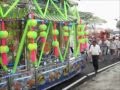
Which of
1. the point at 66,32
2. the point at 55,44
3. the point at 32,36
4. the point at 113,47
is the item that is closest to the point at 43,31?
the point at 55,44

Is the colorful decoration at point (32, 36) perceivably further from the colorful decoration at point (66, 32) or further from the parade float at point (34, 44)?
the colorful decoration at point (66, 32)

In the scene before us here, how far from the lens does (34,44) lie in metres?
10.2

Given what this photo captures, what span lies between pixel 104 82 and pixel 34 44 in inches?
184

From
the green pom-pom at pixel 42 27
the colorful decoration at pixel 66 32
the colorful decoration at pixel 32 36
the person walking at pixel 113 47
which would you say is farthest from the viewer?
the person walking at pixel 113 47

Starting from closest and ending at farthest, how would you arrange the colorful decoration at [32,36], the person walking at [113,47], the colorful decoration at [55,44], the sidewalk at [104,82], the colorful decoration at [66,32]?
the colorful decoration at [32,36] < the colorful decoration at [55,44] < the sidewalk at [104,82] < the colorful decoration at [66,32] < the person walking at [113,47]

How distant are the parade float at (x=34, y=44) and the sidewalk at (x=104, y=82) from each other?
2.80 ft

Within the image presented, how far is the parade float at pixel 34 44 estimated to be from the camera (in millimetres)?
9875

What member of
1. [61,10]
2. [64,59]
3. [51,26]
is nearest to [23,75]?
[51,26]

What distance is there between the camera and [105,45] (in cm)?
2680

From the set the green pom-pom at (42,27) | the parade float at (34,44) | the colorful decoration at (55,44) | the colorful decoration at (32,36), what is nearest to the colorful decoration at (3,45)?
the parade float at (34,44)

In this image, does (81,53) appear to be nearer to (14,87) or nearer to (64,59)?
(64,59)

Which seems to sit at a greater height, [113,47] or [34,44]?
[34,44]

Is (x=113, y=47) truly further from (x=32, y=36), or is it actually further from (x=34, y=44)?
(x=32, y=36)

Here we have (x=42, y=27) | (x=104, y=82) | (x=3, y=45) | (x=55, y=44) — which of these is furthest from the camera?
(x=104, y=82)
